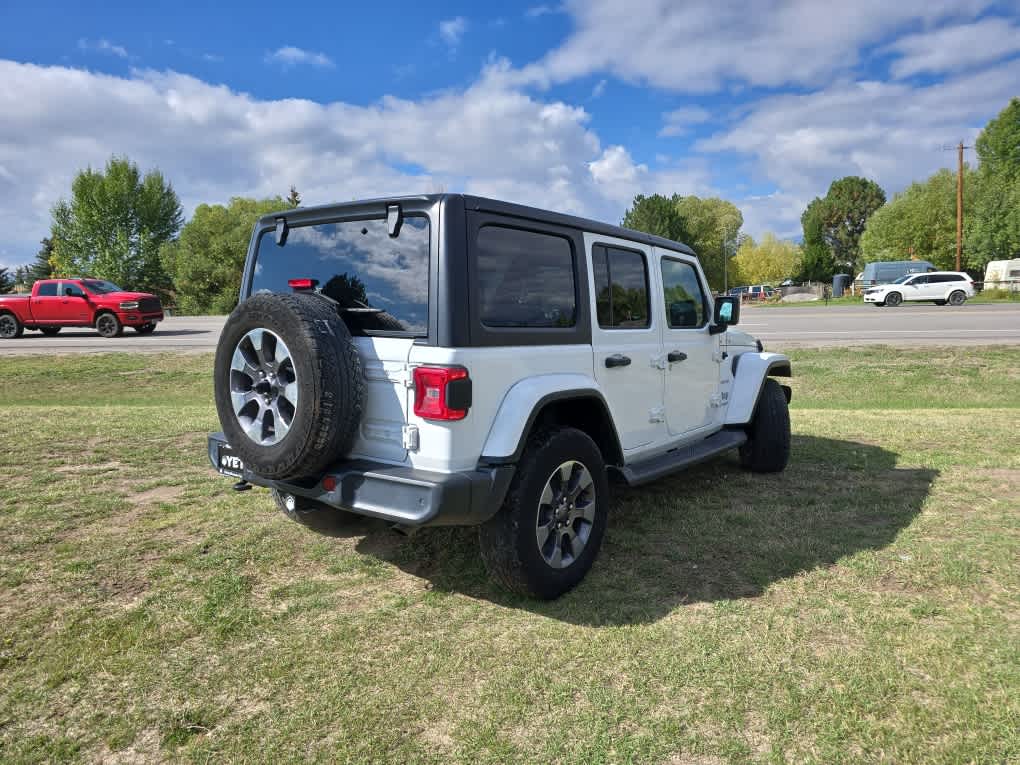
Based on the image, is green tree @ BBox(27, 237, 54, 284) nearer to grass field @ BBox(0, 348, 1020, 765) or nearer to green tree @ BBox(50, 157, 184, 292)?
green tree @ BBox(50, 157, 184, 292)

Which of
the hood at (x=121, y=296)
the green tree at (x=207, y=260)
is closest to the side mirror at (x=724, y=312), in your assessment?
the hood at (x=121, y=296)

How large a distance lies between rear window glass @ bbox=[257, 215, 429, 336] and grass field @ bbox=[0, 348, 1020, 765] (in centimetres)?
120

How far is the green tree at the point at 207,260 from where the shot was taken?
49.3 meters

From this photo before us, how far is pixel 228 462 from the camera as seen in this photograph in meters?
3.69

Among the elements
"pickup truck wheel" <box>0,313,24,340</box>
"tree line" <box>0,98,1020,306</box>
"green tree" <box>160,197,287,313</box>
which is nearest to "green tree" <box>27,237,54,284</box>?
"tree line" <box>0,98,1020,306</box>

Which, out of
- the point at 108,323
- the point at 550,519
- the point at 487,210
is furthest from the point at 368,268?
the point at 108,323

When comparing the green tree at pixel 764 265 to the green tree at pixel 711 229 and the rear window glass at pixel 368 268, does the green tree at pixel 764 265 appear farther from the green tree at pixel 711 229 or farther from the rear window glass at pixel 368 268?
the rear window glass at pixel 368 268

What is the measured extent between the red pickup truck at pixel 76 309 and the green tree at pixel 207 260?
1070 inches

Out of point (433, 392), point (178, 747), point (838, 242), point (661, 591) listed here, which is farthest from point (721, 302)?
point (838, 242)

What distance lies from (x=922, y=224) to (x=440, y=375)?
64871mm

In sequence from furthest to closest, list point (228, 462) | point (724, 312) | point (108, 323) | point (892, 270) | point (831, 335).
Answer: point (892, 270)
point (108, 323)
point (831, 335)
point (724, 312)
point (228, 462)

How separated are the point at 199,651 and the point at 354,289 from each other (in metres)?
1.81

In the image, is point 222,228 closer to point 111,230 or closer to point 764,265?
point 111,230

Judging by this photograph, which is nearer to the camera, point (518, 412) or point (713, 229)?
point (518, 412)
